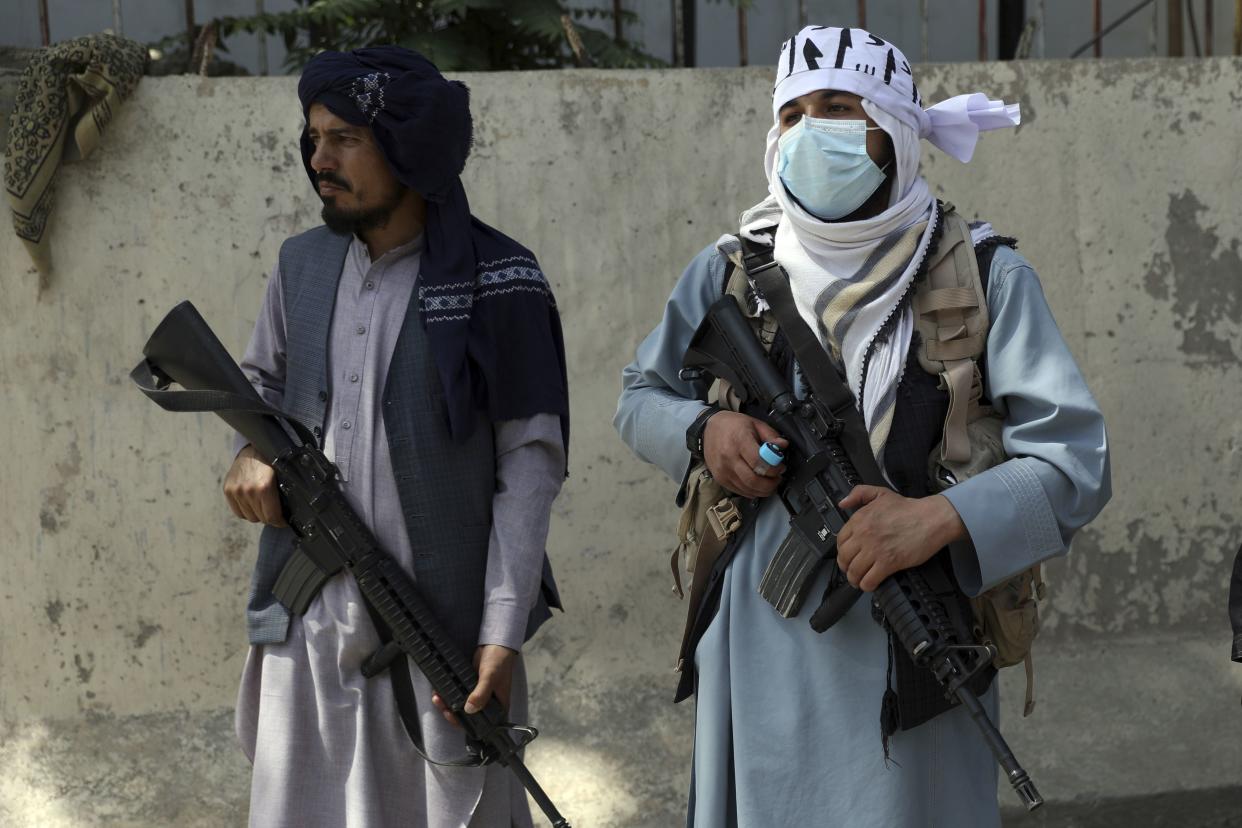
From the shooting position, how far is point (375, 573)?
249cm

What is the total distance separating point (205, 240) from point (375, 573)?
1855mm

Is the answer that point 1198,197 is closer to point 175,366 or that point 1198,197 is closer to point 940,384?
point 940,384

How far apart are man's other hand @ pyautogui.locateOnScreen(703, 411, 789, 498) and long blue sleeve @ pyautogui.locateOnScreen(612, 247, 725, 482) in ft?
0.41

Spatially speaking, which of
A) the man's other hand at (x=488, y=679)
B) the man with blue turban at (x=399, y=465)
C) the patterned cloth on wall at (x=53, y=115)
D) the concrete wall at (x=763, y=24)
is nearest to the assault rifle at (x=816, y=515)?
the man with blue turban at (x=399, y=465)

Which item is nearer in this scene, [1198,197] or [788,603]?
[788,603]

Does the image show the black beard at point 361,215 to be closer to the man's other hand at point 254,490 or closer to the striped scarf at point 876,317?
the man's other hand at point 254,490

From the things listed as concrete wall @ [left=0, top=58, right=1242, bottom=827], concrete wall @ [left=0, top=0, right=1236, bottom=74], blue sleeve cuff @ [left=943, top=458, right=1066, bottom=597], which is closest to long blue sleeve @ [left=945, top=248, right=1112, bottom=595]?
blue sleeve cuff @ [left=943, top=458, right=1066, bottom=597]

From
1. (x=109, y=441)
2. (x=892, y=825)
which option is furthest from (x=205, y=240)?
(x=892, y=825)

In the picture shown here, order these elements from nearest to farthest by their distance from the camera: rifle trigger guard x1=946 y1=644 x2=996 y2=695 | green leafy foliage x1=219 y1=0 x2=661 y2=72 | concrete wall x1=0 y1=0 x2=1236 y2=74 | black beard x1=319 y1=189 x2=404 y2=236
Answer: rifle trigger guard x1=946 y1=644 x2=996 y2=695 → black beard x1=319 y1=189 x2=404 y2=236 → green leafy foliage x1=219 y1=0 x2=661 y2=72 → concrete wall x1=0 y1=0 x2=1236 y2=74

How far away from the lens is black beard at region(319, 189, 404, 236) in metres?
2.57

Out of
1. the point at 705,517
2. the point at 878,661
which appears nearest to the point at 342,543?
the point at 705,517

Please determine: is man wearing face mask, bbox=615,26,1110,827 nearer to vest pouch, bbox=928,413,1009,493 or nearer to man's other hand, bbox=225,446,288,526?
vest pouch, bbox=928,413,1009,493

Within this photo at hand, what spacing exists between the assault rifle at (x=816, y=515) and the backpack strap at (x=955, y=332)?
16 centimetres

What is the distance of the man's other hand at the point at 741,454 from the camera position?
2.35 metres
